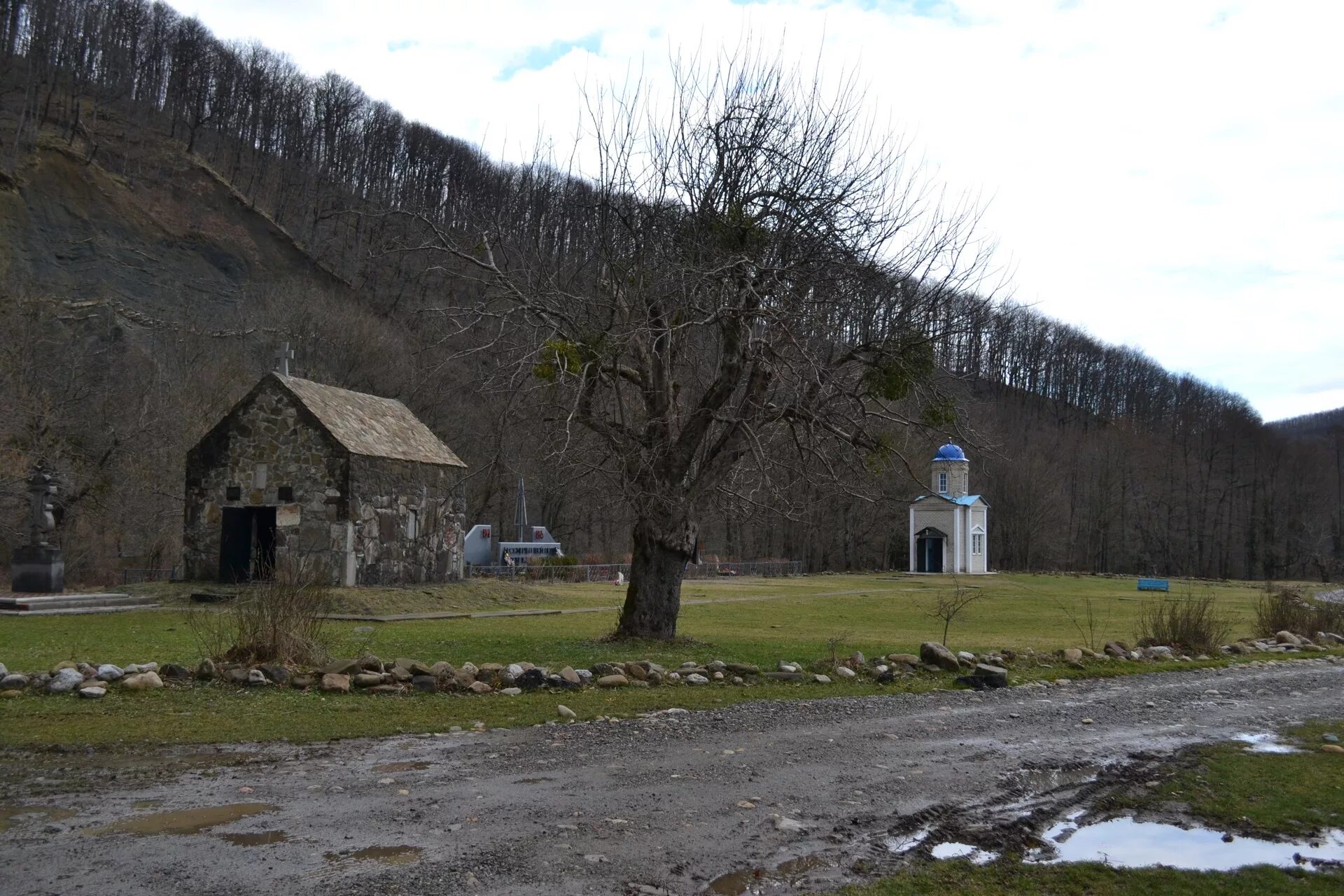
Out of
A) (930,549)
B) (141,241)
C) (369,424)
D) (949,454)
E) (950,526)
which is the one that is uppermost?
(141,241)

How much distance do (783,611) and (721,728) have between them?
61.9ft

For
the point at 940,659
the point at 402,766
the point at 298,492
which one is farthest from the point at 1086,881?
the point at 298,492

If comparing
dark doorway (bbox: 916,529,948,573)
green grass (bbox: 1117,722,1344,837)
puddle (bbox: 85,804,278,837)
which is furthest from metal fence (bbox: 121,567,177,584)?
dark doorway (bbox: 916,529,948,573)

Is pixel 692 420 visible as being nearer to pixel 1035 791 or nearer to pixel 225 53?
pixel 1035 791

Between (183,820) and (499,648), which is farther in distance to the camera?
(499,648)

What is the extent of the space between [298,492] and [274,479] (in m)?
0.77

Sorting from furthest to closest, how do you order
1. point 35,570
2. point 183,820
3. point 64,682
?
point 35,570 → point 64,682 → point 183,820

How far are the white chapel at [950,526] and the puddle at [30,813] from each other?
5994cm

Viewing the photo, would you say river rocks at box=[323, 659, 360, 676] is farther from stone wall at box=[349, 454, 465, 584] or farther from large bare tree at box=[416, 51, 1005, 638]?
stone wall at box=[349, 454, 465, 584]

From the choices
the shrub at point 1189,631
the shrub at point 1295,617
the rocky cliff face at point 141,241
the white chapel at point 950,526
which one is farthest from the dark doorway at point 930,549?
the shrub at point 1189,631

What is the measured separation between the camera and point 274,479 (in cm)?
2508

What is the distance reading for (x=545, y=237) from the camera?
17.8 metres

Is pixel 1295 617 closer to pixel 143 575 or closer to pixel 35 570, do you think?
pixel 35 570

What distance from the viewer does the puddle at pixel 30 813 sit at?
6117mm
